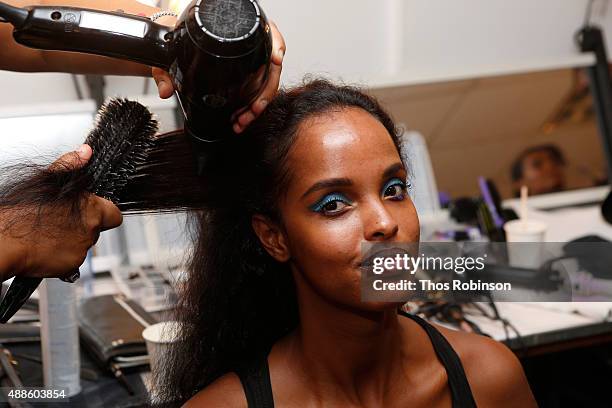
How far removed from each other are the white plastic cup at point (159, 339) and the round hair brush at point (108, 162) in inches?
11.3

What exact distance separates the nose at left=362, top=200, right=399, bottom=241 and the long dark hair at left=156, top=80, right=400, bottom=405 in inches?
5.8

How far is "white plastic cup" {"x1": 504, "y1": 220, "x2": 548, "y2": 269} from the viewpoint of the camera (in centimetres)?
185

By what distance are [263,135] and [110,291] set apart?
3.18 feet

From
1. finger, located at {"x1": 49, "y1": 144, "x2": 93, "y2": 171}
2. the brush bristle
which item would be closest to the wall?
the brush bristle

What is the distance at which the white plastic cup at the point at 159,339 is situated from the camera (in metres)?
1.23

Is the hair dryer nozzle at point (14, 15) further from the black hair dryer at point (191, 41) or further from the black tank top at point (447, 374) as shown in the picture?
the black tank top at point (447, 374)

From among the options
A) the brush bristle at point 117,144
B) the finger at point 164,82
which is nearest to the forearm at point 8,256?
the brush bristle at point 117,144

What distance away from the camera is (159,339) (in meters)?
1.32

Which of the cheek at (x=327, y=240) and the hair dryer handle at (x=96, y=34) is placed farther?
the cheek at (x=327, y=240)

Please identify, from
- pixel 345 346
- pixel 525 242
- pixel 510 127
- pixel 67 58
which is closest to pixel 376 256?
pixel 345 346

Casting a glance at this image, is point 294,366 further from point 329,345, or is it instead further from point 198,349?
point 198,349

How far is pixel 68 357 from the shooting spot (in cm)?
137

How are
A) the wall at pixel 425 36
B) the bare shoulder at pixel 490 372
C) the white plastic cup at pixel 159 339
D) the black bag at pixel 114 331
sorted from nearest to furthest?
the bare shoulder at pixel 490 372, the white plastic cup at pixel 159 339, the black bag at pixel 114 331, the wall at pixel 425 36

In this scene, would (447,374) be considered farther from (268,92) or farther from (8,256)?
(8,256)
